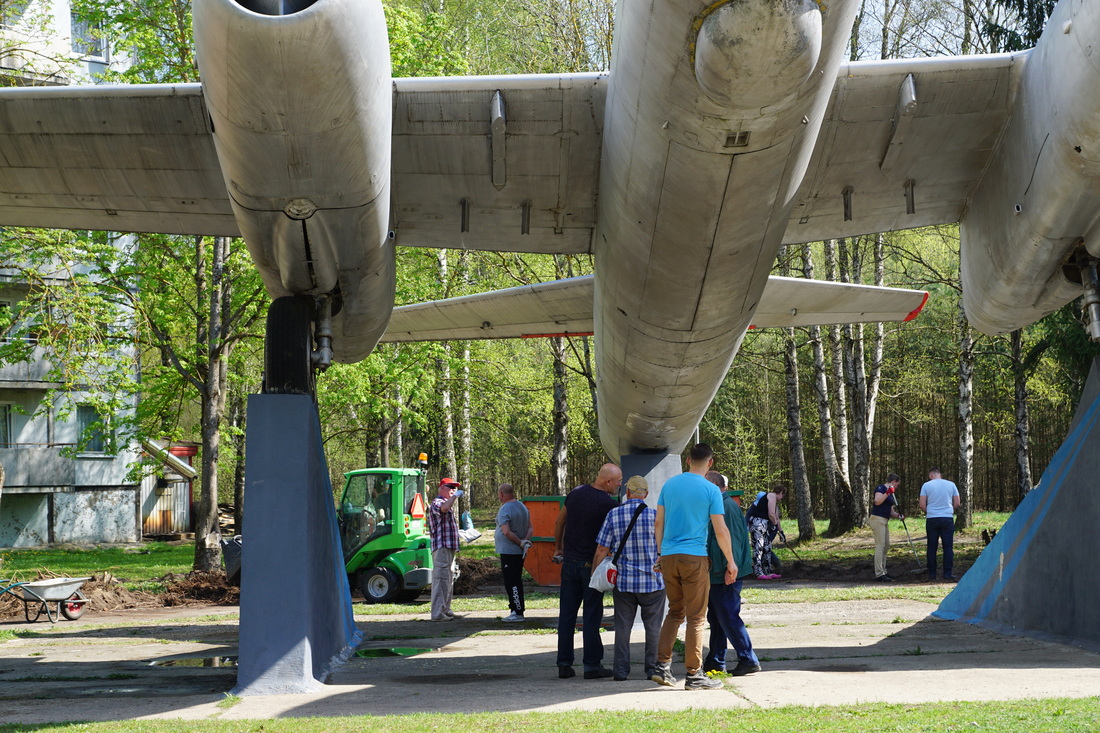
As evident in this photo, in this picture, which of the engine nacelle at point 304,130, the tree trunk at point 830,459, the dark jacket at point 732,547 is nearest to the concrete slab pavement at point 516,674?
the dark jacket at point 732,547

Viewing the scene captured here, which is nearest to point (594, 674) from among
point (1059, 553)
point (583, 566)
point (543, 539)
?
point (583, 566)

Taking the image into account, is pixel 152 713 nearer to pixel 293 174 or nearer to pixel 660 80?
pixel 293 174

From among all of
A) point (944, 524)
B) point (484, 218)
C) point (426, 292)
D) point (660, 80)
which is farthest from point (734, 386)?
point (660, 80)

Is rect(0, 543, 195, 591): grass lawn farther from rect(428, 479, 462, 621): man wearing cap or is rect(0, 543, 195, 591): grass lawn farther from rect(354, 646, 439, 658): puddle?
rect(354, 646, 439, 658): puddle

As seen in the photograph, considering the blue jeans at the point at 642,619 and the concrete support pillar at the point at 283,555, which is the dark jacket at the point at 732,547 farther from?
the concrete support pillar at the point at 283,555

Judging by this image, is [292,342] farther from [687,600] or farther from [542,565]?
[542,565]

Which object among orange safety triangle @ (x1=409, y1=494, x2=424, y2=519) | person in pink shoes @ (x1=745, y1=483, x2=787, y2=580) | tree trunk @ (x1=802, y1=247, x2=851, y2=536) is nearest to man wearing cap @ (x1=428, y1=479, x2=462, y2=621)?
orange safety triangle @ (x1=409, y1=494, x2=424, y2=519)

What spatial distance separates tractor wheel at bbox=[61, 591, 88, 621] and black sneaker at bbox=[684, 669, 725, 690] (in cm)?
945

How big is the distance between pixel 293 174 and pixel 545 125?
7.77ft

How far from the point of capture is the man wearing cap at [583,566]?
7266 mm

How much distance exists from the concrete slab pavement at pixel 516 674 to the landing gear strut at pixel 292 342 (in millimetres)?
2267

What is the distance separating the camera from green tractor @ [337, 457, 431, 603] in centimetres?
1444

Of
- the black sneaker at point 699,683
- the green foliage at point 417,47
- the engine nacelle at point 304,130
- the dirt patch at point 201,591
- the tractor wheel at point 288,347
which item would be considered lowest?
the dirt patch at point 201,591

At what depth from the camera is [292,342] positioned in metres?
7.36
